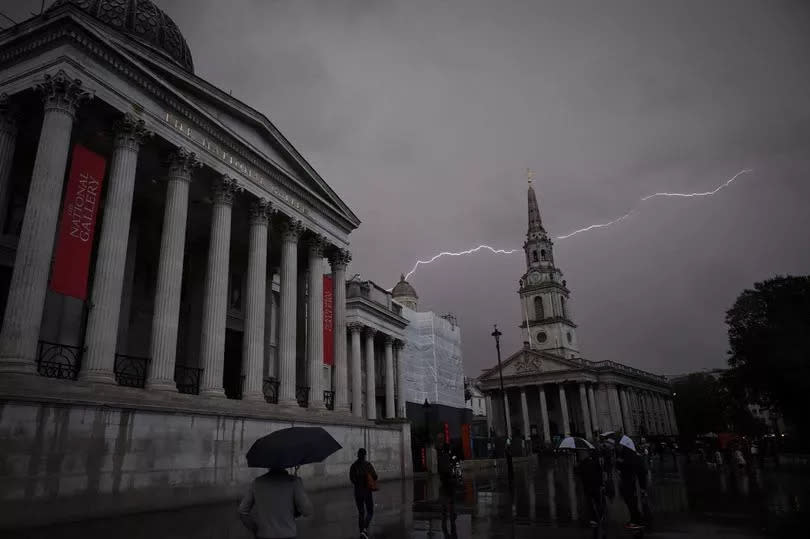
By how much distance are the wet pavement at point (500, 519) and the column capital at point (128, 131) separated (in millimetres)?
10829

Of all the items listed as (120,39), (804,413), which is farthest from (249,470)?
(804,413)

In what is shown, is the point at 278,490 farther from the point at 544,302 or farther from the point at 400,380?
the point at 544,302

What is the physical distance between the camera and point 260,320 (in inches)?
829

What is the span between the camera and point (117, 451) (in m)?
13.3

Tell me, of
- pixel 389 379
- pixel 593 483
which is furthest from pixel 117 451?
pixel 389 379

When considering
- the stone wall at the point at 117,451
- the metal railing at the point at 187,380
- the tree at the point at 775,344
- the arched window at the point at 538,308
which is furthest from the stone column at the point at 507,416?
the stone wall at the point at 117,451

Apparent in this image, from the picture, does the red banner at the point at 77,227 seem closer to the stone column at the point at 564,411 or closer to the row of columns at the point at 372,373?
the row of columns at the point at 372,373

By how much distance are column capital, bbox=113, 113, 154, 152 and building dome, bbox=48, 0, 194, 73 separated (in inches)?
196

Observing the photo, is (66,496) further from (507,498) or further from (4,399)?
(507,498)

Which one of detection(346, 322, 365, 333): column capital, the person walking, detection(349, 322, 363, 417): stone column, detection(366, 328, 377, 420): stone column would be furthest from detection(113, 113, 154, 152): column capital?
detection(366, 328, 377, 420): stone column

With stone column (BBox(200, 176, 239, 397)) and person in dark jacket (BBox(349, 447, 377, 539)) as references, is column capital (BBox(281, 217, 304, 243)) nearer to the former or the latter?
stone column (BBox(200, 176, 239, 397))

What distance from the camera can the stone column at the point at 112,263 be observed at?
1422 cm

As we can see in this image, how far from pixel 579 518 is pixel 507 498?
→ 553 centimetres

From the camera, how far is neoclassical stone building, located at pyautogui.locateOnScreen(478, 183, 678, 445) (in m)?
83.1
